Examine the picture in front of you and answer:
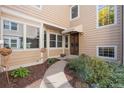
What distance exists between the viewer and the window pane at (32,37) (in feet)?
22.9

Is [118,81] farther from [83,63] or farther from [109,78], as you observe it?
[83,63]

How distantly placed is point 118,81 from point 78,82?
133cm

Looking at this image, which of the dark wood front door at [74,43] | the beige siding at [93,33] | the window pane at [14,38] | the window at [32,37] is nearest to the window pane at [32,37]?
the window at [32,37]

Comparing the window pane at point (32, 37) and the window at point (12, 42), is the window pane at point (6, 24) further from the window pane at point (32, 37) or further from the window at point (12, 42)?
the window pane at point (32, 37)

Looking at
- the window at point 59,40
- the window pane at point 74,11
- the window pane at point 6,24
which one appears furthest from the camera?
the window at point 59,40

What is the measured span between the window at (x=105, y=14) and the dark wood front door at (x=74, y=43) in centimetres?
272

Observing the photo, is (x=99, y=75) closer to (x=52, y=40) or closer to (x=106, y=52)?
(x=106, y=52)

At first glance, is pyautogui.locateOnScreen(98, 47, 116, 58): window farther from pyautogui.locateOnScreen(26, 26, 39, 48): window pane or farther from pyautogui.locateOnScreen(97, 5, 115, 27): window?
pyautogui.locateOnScreen(26, 26, 39, 48): window pane

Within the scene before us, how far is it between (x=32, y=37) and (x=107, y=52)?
173 inches

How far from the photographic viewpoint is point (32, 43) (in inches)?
287

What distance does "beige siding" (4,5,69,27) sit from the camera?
21.9 feet
